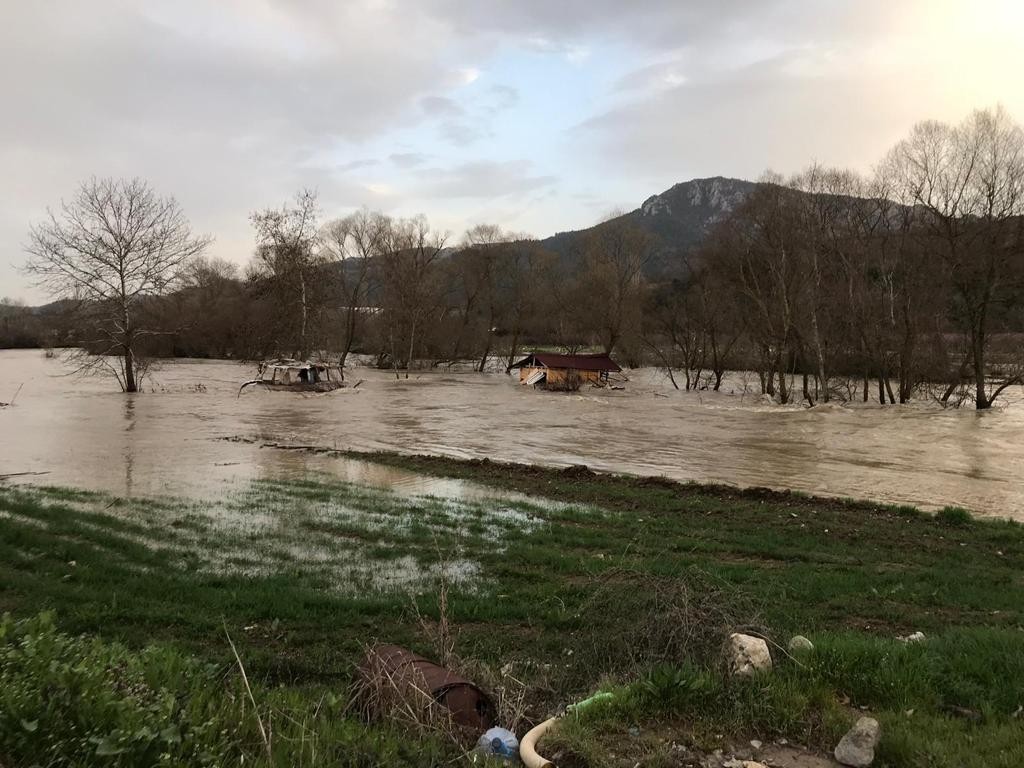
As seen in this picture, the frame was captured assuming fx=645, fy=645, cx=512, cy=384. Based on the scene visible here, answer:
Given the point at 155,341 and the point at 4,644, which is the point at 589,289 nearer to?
the point at 155,341

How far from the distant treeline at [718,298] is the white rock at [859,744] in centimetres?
4372

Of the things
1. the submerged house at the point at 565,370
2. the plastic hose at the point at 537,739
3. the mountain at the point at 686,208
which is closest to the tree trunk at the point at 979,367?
the submerged house at the point at 565,370

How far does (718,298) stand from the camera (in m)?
58.5

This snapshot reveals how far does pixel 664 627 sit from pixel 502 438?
21917mm

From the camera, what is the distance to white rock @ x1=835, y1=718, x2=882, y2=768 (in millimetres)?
3314

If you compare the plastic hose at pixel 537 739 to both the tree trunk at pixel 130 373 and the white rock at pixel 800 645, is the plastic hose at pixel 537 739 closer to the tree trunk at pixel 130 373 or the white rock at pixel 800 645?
the white rock at pixel 800 645

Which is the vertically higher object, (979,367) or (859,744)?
(979,367)

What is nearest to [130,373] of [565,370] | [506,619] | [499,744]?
[565,370]

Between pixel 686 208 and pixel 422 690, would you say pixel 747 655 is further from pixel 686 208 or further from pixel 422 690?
pixel 686 208

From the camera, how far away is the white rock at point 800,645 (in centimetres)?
451

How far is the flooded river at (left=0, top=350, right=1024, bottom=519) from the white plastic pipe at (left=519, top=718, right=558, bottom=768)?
34.8 feet

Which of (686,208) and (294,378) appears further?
(686,208)

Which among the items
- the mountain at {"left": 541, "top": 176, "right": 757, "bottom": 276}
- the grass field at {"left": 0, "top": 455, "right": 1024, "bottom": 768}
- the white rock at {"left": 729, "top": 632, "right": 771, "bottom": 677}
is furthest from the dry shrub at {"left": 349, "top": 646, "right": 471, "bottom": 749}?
the mountain at {"left": 541, "top": 176, "right": 757, "bottom": 276}

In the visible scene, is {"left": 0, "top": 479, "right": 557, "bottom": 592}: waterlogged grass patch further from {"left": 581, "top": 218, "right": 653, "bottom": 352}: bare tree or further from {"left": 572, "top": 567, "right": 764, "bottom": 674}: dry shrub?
{"left": 581, "top": 218, "right": 653, "bottom": 352}: bare tree
